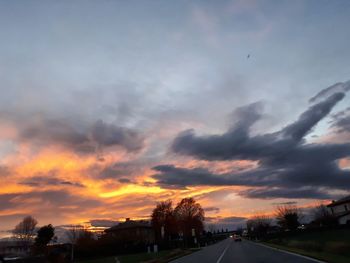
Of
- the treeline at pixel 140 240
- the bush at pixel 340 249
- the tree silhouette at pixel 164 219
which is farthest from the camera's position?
the tree silhouette at pixel 164 219

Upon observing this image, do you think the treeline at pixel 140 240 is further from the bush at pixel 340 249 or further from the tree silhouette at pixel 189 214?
the bush at pixel 340 249

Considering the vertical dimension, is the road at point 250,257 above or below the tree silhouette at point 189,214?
below

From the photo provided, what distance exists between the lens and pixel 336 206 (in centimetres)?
13338

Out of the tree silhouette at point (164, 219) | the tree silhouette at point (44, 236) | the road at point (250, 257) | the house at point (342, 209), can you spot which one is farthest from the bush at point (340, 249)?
the tree silhouette at point (164, 219)

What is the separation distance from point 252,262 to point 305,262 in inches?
155

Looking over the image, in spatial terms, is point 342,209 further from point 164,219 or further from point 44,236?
point 44,236

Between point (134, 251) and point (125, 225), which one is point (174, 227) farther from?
point (134, 251)

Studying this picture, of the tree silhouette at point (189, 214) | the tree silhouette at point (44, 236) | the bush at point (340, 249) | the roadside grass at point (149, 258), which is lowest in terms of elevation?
the bush at point (340, 249)

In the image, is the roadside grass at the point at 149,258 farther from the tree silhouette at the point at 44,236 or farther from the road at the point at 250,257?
the tree silhouette at the point at 44,236

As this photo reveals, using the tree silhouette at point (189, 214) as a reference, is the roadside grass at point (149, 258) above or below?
below

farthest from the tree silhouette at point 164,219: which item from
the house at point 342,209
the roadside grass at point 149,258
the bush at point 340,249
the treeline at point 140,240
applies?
the bush at point 340,249

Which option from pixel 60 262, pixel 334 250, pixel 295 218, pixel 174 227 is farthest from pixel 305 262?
pixel 174 227

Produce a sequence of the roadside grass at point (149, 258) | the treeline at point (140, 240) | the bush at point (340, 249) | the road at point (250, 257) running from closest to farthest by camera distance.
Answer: the road at point (250, 257)
the bush at point (340, 249)
the roadside grass at point (149, 258)
the treeline at point (140, 240)

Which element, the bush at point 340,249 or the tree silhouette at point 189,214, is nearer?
the bush at point 340,249
